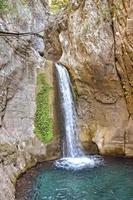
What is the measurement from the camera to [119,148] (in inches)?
601

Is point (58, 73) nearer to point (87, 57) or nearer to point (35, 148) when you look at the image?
point (87, 57)

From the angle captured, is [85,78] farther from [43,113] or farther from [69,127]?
[43,113]

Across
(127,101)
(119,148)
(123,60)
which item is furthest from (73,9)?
(119,148)

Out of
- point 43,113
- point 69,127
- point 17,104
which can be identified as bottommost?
point 69,127

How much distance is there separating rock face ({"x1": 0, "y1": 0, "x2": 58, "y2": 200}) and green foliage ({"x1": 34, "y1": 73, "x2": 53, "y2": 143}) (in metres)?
0.28

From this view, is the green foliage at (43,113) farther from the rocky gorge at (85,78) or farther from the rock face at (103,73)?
the rock face at (103,73)

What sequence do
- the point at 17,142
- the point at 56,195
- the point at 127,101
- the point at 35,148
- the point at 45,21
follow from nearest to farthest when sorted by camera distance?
the point at 56,195
the point at 17,142
the point at 35,148
the point at 127,101
the point at 45,21

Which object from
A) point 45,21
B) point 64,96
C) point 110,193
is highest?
point 45,21

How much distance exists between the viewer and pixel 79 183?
470 inches

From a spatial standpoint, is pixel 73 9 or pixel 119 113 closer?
pixel 119 113

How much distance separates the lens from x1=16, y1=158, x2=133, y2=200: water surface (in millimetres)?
10750

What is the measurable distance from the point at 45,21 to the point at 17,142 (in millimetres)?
13275

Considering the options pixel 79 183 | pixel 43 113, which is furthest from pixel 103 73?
pixel 79 183

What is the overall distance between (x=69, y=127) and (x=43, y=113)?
5.08 feet
